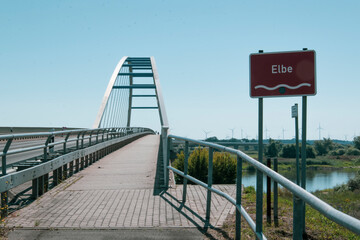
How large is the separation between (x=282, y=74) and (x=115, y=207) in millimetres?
3245

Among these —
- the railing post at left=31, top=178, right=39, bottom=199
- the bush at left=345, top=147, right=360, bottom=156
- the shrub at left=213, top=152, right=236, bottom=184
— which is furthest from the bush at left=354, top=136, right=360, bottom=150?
the railing post at left=31, top=178, right=39, bottom=199

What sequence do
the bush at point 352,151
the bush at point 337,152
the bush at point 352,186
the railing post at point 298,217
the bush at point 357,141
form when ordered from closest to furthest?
the railing post at point 298,217 < the bush at point 352,186 < the bush at point 357,141 < the bush at point 352,151 < the bush at point 337,152

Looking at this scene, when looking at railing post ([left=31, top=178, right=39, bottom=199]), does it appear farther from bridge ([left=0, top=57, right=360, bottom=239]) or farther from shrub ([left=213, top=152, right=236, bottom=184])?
shrub ([left=213, top=152, right=236, bottom=184])

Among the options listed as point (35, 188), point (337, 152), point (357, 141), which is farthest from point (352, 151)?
point (35, 188)

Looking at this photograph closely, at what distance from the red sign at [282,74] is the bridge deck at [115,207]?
6.39ft

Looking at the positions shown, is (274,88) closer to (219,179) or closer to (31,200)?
(31,200)

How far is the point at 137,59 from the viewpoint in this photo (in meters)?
44.2

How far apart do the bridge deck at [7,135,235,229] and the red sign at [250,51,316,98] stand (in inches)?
76.7

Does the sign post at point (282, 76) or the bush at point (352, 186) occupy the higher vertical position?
the sign post at point (282, 76)

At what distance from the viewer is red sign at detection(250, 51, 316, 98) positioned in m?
5.51

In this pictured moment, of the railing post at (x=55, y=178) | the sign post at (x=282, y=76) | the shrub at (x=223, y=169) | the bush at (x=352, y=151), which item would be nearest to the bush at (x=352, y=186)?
the shrub at (x=223, y=169)

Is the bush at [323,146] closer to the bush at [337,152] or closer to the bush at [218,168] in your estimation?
the bush at [337,152]

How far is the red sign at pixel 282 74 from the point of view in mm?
5508

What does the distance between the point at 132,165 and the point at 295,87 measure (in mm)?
7347
